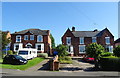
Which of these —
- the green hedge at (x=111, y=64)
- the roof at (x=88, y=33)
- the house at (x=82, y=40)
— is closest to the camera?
the green hedge at (x=111, y=64)

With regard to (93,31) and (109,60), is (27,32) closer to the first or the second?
(93,31)

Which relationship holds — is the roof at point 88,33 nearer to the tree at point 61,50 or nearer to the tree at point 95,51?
the tree at point 61,50

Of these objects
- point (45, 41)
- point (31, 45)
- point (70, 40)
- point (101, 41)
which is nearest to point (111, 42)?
point (101, 41)

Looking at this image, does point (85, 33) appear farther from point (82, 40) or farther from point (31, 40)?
point (31, 40)

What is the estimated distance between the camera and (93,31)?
4631 centimetres

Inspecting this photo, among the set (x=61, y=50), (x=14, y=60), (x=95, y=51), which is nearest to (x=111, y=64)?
(x=95, y=51)

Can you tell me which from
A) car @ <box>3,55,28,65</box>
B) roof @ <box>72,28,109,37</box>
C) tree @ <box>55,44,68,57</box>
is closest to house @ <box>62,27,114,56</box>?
roof @ <box>72,28,109,37</box>

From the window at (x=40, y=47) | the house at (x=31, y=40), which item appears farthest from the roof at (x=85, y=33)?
the window at (x=40, y=47)

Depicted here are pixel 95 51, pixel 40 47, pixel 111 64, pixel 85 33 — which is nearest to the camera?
pixel 111 64

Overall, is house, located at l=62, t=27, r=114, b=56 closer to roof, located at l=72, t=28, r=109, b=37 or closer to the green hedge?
roof, located at l=72, t=28, r=109, b=37

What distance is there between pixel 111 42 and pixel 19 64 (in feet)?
101

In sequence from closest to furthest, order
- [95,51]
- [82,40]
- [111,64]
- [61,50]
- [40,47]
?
[111,64]
[95,51]
[61,50]
[40,47]
[82,40]

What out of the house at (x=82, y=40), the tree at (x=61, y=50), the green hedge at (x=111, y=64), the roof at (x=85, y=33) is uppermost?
the roof at (x=85, y=33)

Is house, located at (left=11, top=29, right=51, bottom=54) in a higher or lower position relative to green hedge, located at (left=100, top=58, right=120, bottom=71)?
higher
